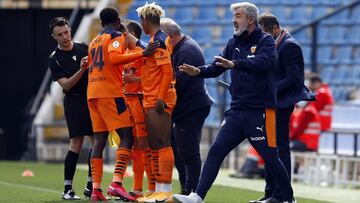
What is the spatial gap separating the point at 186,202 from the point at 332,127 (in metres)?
8.32

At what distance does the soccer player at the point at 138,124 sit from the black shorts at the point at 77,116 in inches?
19.8

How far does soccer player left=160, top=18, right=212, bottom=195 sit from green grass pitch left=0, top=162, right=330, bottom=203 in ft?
1.40

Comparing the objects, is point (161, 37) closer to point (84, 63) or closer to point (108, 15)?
point (108, 15)

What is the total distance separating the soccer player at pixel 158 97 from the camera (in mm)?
10547

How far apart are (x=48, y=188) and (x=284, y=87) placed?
351 cm

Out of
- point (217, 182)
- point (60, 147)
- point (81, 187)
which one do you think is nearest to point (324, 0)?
point (60, 147)

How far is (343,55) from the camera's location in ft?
72.6

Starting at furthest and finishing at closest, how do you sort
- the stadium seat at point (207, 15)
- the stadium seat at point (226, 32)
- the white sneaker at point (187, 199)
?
1. the stadium seat at point (207, 15)
2. the stadium seat at point (226, 32)
3. the white sneaker at point (187, 199)

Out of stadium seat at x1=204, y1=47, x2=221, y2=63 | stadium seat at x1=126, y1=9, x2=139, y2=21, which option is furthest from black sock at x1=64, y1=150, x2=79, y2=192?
stadium seat at x1=126, y1=9, x2=139, y2=21

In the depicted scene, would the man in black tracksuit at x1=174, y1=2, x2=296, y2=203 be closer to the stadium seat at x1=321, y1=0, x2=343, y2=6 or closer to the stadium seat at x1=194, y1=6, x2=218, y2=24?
the stadium seat at x1=194, y1=6, x2=218, y2=24

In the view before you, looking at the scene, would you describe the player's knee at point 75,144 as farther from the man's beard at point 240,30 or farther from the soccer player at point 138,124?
the man's beard at point 240,30

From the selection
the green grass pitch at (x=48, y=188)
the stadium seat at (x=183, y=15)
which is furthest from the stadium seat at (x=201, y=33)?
the green grass pitch at (x=48, y=188)

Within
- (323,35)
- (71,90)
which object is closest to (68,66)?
(71,90)

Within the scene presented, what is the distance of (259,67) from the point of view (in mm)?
10047
